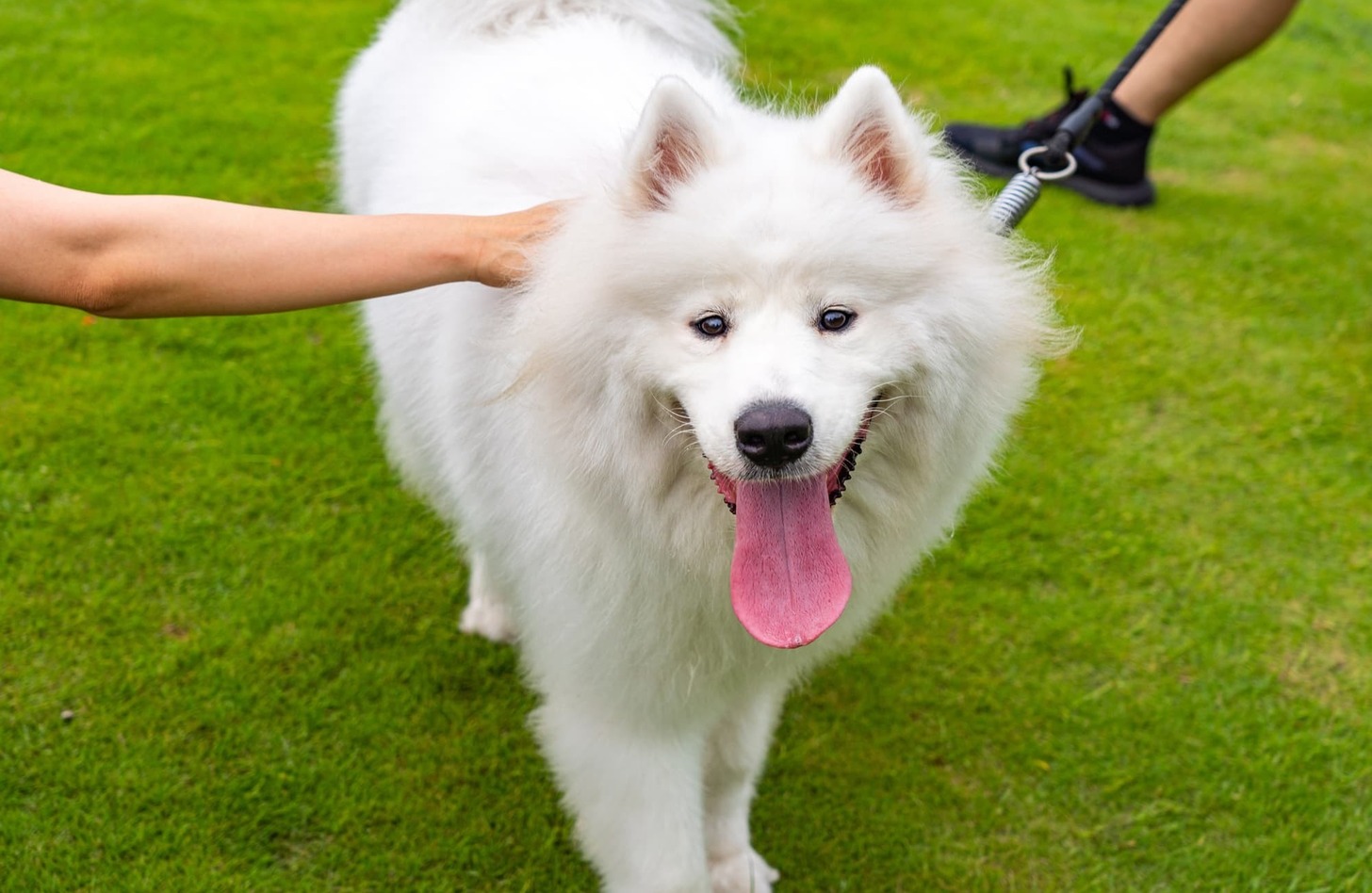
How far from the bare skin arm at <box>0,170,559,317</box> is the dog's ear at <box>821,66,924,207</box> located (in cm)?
57

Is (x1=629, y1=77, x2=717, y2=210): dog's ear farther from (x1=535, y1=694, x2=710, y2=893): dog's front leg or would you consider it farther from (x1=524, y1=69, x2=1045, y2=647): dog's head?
(x1=535, y1=694, x2=710, y2=893): dog's front leg

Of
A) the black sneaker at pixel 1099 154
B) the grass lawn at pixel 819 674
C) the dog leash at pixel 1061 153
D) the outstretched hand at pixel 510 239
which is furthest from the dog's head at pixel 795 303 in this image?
the black sneaker at pixel 1099 154

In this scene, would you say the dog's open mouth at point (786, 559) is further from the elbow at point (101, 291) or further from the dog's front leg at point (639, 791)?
the elbow at point (101, 291)

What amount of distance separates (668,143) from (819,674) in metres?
1.96

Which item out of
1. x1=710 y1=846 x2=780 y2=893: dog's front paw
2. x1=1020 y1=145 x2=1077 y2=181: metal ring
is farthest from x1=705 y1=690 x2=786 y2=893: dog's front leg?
x1=1020 y1=145 x2=1077 y2=181: metal ring

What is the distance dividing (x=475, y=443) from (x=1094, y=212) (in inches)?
171

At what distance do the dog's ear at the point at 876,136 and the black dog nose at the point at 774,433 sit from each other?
49cm

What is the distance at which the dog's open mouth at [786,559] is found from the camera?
1862 millimetres

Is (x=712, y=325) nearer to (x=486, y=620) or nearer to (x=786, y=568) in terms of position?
(x=786, y=568)

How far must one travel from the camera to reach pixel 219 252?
198 cm

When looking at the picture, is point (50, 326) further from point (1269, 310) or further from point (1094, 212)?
point (1269, 310)

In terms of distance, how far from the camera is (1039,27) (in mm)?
7555

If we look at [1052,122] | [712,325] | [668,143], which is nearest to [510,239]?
[668,143]

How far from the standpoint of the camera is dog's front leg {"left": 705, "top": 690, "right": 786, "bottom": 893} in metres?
2.59
